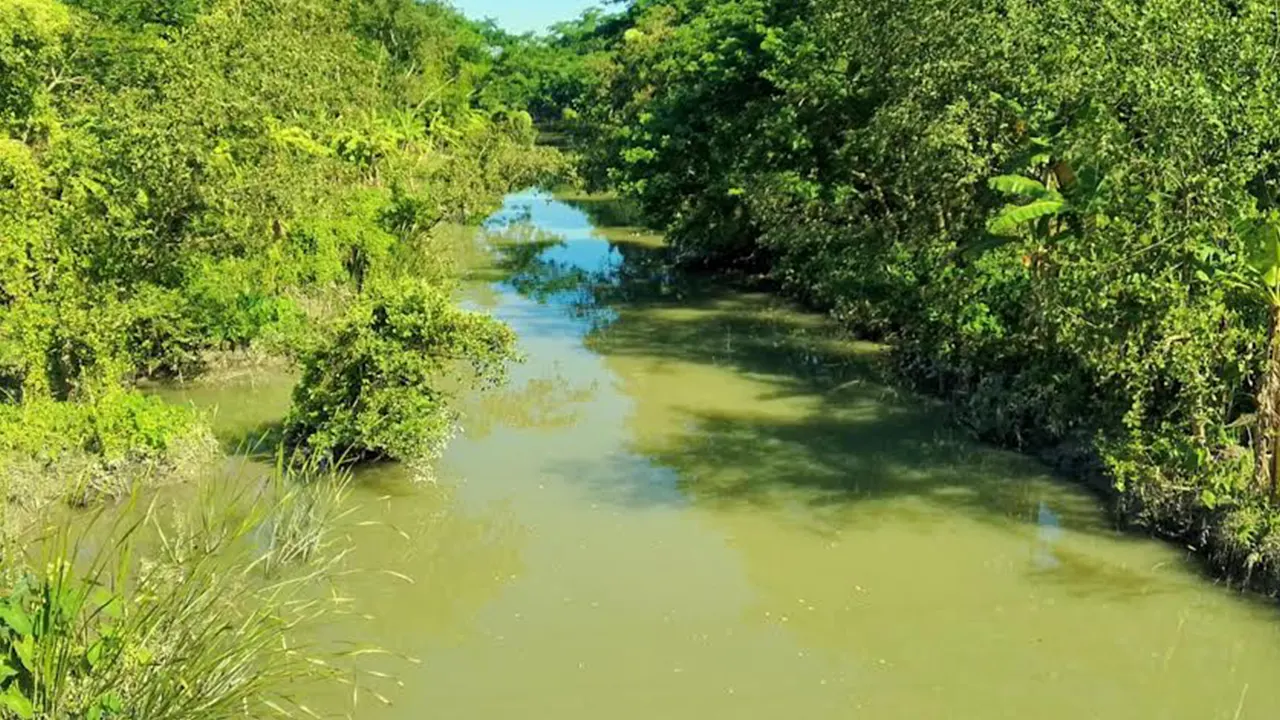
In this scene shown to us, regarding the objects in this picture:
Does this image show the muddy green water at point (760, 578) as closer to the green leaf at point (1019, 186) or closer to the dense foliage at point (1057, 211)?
the dense foliage at point (1057, 211)

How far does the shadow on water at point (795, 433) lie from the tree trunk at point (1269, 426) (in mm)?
1550

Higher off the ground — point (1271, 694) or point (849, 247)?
point (849, 247)

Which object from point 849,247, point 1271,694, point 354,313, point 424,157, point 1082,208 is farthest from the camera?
point 424,157

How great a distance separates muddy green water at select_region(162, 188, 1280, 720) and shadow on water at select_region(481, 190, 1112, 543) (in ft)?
0.15

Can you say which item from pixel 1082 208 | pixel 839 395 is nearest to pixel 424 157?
pixel 839 395

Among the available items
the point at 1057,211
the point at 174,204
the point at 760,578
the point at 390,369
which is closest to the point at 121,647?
the point at 760,578

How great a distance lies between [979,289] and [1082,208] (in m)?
2.81

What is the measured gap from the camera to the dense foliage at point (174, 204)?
10.5 meters

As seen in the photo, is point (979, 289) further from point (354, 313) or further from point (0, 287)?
point (0, 287)

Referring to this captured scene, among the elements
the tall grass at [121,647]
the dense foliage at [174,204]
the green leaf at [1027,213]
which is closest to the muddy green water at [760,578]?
the dense foliage at [174,204]

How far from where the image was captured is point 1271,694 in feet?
24.4

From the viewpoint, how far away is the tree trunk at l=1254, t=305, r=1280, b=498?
870 cm

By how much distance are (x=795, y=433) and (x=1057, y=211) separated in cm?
400

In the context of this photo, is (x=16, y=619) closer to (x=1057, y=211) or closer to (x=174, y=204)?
(x=174, y=204)
